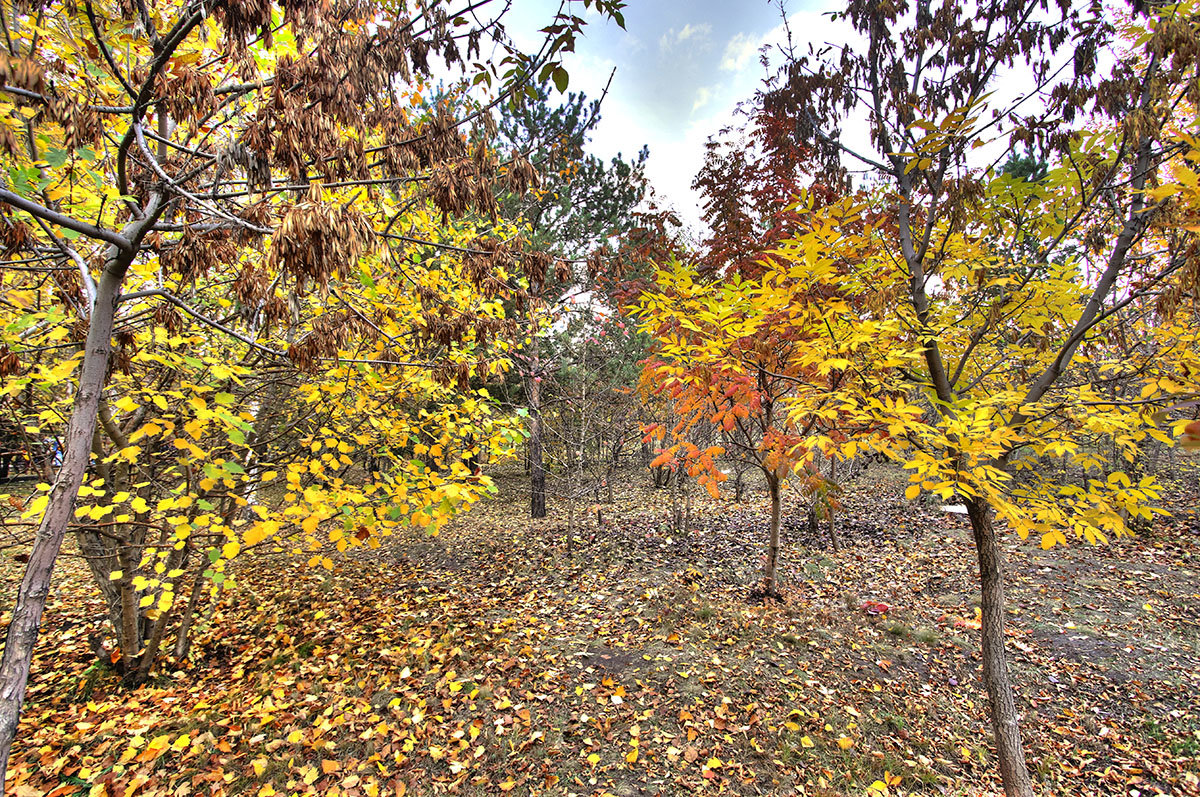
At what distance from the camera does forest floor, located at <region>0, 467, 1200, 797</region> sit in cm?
319

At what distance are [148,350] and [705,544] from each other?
295 inches

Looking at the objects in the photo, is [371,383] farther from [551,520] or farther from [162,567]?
[551,520]

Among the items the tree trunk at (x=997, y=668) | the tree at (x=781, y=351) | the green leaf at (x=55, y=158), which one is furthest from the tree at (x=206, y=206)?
the tree trunk at (x=997, y=668)

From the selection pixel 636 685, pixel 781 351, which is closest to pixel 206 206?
pixel 781 351

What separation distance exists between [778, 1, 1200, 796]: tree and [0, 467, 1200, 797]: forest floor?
44.3 inches

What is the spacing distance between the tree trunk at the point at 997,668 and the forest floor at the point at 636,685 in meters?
0.42

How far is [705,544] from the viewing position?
7.90 meters

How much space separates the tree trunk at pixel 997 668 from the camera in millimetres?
2930

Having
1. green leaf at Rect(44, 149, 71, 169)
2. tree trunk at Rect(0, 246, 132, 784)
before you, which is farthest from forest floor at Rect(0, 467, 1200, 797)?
green leaf at Rect(44, 149, 71, 169)

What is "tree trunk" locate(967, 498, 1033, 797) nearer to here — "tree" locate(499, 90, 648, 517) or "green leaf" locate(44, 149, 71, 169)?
"green leaf" locate(44, 149, 71, 169)

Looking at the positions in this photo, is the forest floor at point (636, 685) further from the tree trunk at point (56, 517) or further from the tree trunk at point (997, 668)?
the tree trunk at point (56, 517)

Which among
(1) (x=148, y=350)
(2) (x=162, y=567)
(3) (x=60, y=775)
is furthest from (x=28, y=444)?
(3) (x=60, y=775)

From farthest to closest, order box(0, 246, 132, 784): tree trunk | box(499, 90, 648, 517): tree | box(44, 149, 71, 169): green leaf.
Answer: box(499, 90, 648, 517): tree → box(0, 246, 132, 784): tree trunk → box(44, 149, 71, 169): green leaf

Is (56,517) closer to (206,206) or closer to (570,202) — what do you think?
(206,206)
